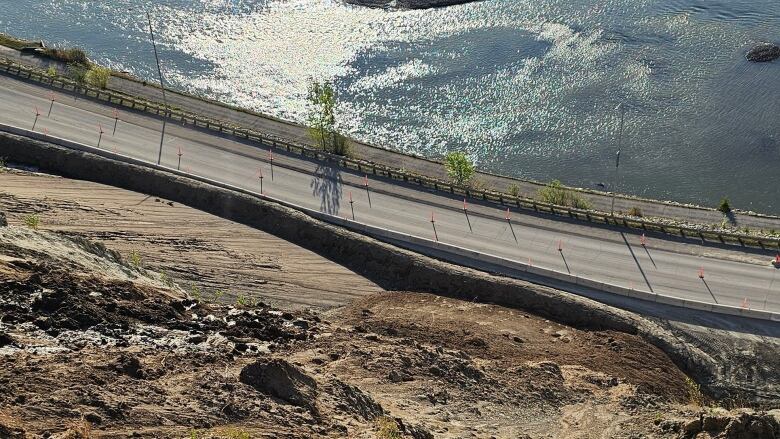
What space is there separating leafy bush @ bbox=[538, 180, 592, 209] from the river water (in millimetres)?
9372

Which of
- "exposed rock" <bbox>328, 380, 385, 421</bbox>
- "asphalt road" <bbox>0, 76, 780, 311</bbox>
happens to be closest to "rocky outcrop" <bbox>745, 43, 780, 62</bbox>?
"asphalt road" <bbox>0, 76, 780, 311</bbox>

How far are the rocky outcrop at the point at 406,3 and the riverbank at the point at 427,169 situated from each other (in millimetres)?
31006

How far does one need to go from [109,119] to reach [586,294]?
110 ft

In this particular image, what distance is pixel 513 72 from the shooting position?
7981cm

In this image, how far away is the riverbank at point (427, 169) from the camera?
52.8 meters

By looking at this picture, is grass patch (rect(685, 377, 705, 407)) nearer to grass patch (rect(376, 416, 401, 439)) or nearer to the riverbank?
the riverbank

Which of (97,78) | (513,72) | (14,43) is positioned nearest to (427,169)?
(513,72)

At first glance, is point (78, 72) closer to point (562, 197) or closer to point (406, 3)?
point (562, 197)

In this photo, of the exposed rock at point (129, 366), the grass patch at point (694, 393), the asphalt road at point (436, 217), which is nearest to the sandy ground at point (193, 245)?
the asphalt road at point (436, 217)

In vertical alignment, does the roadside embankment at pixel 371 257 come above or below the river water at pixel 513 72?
below

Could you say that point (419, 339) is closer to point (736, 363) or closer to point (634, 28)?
point (736, 363)

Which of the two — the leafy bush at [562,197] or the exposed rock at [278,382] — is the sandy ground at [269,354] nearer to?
the exposed rock at [278,382]

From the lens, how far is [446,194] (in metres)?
50.2

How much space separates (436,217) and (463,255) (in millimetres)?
4278
